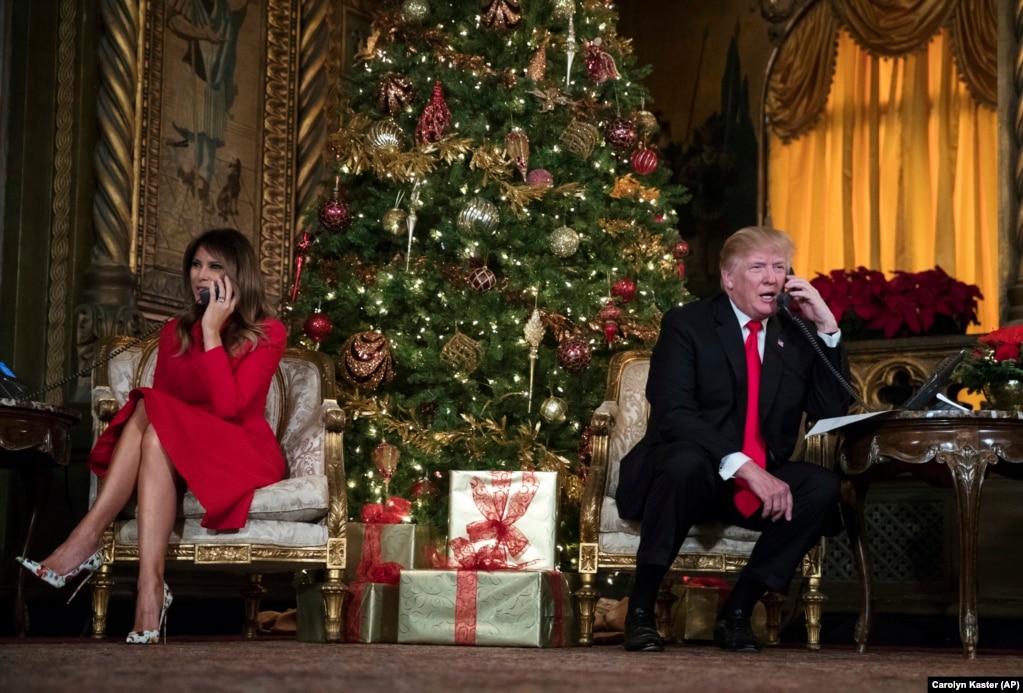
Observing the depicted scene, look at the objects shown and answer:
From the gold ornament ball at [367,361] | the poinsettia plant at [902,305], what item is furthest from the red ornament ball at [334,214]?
the poinsettia plant at [902,305]

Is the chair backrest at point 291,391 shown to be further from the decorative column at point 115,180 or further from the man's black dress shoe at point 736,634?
the man's black dress shoe at point 736,634

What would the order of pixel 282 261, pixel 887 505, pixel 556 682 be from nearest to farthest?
1. pixel 556 682
2. pixel 887 505
3. pixel 282 261

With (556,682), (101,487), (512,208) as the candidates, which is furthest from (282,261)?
(556,682)

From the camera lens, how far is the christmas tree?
5434 millimetres

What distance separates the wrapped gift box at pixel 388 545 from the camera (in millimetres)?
4777

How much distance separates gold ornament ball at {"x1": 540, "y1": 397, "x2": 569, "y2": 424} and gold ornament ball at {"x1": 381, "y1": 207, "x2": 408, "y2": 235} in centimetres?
95

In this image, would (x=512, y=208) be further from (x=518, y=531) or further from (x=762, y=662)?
(x=762, y=662)

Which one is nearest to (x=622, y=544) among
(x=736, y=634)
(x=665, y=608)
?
(x=736, y=634)

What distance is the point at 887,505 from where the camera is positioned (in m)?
5.85

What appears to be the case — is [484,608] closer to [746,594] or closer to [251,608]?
[746,594]

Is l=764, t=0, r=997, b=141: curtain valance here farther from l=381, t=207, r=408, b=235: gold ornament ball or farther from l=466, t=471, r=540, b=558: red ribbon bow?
l=466, t=471, r=540, b=558: red ribbon bow

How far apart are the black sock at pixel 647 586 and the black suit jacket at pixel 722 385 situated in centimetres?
33

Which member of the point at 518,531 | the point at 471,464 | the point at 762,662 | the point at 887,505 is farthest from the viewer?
the point at 887,505

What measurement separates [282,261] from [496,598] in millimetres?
3206
